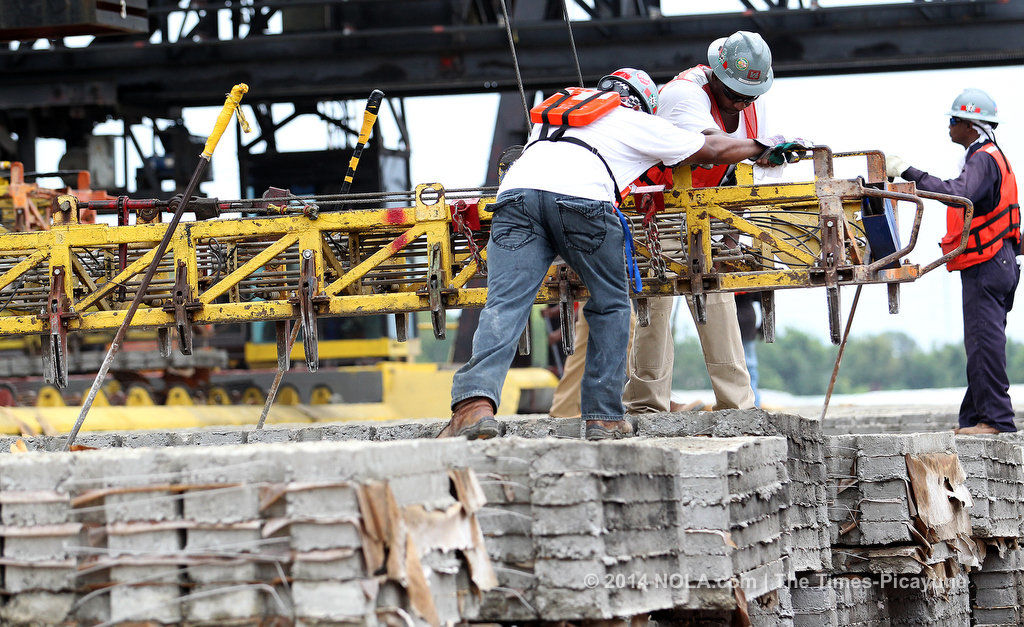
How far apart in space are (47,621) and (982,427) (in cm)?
645

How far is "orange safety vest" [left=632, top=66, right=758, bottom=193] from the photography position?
748 centimetres

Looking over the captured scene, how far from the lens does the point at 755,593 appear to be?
5.27m

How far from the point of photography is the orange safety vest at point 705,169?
748 centimetres

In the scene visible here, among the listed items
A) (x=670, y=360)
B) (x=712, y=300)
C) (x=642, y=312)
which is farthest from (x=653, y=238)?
(x=670, y=360)

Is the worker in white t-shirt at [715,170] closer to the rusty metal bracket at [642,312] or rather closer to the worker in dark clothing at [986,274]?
the rusty metal bracket at [642,312]

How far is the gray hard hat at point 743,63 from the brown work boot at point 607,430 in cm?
220

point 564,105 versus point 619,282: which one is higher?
point 564,105

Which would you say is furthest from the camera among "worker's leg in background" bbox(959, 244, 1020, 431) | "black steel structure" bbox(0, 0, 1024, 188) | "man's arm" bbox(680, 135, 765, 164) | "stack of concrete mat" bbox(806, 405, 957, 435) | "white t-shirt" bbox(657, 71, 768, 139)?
"black steel structure" bbox(0, 0, 1024, 188)

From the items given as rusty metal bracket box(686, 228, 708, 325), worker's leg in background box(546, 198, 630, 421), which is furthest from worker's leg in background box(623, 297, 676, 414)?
worker's leg in background box(546, 198, 630, 421)

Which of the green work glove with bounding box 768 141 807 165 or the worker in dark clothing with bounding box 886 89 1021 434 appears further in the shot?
the worker in dark clothing with bounding box 886 89 1021 434

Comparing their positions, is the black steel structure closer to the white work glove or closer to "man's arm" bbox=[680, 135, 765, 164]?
the white work glove

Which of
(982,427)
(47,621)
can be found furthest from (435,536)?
(982,427)

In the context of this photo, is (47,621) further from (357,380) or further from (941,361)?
(941,361)

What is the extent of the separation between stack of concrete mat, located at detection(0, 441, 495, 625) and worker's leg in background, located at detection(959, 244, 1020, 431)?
223 inches
